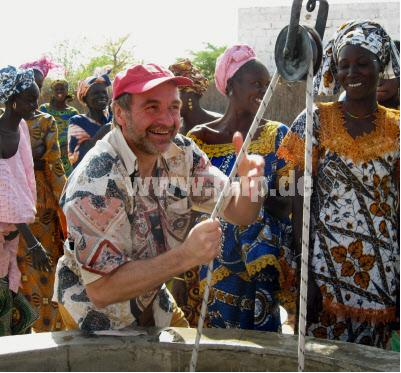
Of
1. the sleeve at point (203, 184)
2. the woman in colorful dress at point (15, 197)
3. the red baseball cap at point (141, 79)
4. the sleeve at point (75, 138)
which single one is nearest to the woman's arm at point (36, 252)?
the woman in colorful dress at point (15, 197)


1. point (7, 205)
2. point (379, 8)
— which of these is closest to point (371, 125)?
point (7, 205)

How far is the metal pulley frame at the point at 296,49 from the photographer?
6.54 feet

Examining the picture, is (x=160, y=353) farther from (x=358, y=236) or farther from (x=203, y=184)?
(x=358, y=236)

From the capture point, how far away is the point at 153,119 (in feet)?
9.32

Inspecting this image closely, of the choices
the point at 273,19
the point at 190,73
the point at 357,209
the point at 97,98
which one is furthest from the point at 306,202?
the point at 273,19

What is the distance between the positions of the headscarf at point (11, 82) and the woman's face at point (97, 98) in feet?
6.34

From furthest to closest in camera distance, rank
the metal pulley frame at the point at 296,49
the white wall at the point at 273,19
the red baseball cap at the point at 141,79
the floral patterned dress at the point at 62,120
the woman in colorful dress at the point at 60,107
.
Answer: the white wall at the point at 273,19 < the woman in colorful dress at the point at 60,107 < the floral patterned dress at the point at 62,120 < the red baseball cap at the point at 141,79 < the metal pulley frame at the point at 296,49

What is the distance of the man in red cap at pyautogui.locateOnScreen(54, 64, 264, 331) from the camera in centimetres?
262

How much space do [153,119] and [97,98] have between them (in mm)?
4066

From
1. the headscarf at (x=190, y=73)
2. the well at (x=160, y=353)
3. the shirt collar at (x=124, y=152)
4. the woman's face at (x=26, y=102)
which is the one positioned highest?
the headscarf at (x=190, y=73)

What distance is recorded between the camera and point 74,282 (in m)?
2.92

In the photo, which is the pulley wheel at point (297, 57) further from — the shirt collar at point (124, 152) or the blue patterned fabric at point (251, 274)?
the blue patterned fabric at point (251, 274)

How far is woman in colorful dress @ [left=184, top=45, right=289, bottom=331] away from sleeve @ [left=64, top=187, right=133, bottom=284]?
1.25 m

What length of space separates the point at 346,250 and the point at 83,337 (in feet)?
3.97
